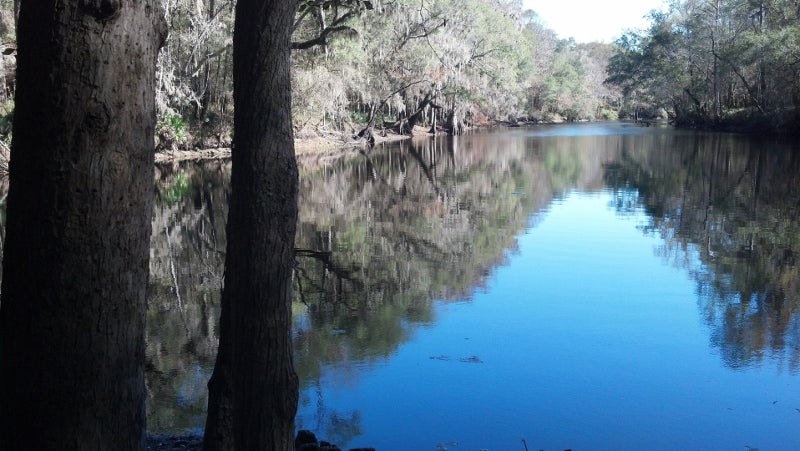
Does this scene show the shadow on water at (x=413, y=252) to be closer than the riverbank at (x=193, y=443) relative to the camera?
No

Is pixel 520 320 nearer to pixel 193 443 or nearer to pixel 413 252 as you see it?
pixel 413 252

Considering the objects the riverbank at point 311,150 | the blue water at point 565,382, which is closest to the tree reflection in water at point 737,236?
the blue water at point 565,382

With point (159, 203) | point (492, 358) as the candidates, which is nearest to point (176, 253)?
point (159, 203)

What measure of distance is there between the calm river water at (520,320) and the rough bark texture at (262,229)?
1766mm

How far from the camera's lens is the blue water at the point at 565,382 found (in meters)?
5.75

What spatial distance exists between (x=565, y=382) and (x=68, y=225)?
559cm

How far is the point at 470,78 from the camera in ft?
147

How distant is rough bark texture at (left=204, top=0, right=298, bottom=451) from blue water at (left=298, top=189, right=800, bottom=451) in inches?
68.0

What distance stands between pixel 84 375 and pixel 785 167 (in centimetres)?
2544

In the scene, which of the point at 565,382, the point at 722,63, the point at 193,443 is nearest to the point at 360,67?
the point at 722,63

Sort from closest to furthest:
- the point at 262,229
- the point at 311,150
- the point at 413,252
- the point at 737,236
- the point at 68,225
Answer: the point at 68,225 → the point at 262,229 → the point at 413,252 → the point at 737,236 → the point at 311,150

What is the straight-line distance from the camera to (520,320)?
8.72 metres

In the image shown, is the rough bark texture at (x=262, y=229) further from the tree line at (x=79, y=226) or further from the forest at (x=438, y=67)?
the forest at (x=438, y=67)

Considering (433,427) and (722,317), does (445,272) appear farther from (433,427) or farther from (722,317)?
(433,427)
